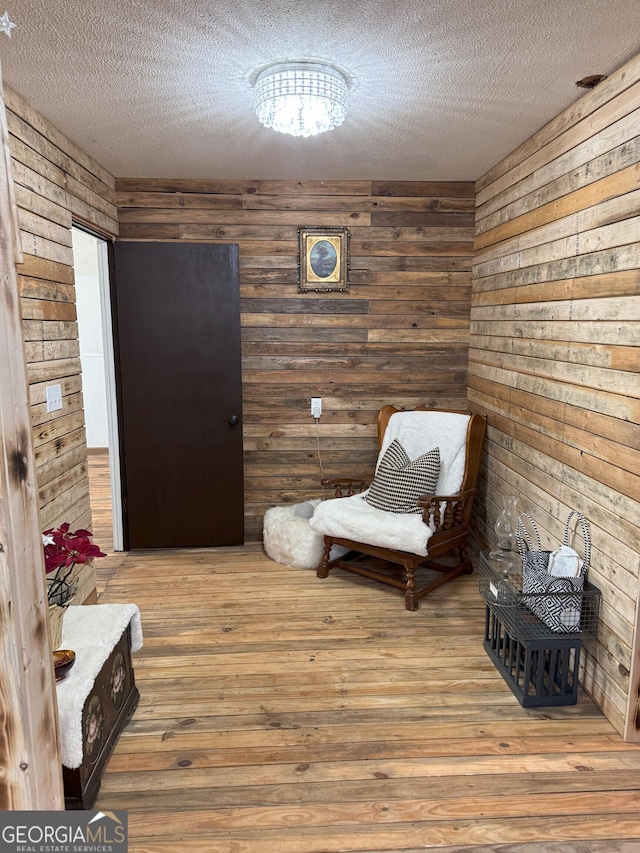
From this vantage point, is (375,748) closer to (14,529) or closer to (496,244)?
(14,529)

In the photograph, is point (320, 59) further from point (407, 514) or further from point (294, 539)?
point (294, 539)

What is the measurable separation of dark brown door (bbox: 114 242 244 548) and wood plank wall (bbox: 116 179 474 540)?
173 mm

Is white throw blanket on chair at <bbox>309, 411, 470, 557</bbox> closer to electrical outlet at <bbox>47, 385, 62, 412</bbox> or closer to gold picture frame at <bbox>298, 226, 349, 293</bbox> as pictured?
gold picture frame at <bbox>298, 226, 349, 293</bbox>

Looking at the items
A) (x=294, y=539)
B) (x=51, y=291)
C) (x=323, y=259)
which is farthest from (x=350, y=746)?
(x=323, y=259)

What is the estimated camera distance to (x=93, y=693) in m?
1.91

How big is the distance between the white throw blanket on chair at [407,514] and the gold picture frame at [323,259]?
99 centimetres

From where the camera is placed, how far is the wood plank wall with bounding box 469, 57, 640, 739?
2121 mm

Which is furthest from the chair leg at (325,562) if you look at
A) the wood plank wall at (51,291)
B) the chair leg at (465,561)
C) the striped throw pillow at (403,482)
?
the wood plank wall at (51,291)

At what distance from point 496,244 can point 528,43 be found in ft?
5.26

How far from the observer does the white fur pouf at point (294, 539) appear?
3670mm

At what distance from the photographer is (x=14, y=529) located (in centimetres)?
103

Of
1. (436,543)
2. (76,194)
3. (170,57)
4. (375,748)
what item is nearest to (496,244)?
(436,543)

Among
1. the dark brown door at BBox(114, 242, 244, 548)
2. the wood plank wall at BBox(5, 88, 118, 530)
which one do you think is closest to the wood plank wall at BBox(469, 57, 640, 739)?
the dark brown door at BBox(114, 242, 244, 548)

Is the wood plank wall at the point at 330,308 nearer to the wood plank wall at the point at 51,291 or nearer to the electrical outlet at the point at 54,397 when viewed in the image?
the wood plank wall at the point at 51,291
